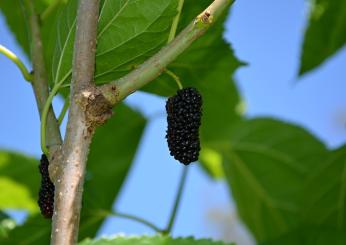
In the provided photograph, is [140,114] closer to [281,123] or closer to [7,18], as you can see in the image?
[281,123]

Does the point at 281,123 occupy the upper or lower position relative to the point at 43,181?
lower

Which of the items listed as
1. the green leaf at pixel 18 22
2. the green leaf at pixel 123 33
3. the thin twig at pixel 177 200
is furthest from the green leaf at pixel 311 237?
the green leaf at pixel 18 22

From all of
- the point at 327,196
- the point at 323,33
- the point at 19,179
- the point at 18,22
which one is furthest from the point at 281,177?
the point at 18,22

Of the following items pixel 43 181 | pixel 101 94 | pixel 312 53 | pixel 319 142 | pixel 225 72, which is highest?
pixel 101 94

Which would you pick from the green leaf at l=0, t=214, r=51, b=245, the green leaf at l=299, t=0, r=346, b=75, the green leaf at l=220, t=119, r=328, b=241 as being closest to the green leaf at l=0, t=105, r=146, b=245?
the green leaf at l=0, t=214, r=51, b=245

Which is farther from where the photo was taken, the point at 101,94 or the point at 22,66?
the point at 22,66

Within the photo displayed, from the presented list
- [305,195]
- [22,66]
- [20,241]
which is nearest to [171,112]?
[22,66]

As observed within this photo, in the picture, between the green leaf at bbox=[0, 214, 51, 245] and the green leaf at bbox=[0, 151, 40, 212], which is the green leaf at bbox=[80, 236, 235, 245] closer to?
the green leaf at bbox=[0, 214, 51, 245]

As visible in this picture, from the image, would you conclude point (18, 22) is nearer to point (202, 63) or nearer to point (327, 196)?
point (202, 63)
